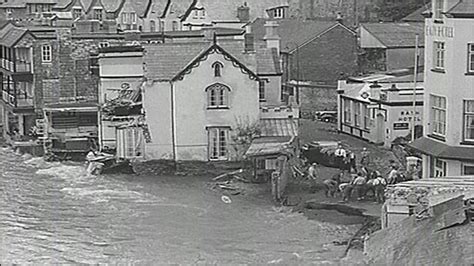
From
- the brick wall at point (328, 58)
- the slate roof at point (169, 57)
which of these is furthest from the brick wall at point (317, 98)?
the slate roof at point (169, 57)

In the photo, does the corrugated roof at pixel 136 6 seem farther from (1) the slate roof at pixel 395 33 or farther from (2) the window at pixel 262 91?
(2) the window at pixel 262 91

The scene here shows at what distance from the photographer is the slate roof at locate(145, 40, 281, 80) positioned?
1313 inches

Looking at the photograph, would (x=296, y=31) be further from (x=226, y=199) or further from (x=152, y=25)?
(x=226, y=199)

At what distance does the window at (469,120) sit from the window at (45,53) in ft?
73.1

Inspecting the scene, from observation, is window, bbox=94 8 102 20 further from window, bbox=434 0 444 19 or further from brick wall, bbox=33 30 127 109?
window, bbox=434 0 444 19

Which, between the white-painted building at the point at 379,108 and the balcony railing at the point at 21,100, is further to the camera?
the balcony railing at the point at 21,100

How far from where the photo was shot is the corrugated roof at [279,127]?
110ft

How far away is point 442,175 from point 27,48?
913 inches

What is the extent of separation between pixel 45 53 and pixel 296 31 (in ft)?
44.2

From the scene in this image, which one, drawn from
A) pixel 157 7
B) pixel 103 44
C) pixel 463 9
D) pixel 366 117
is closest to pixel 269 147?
pixel 366 117

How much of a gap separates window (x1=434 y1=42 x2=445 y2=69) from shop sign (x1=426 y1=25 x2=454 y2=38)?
0.85ft

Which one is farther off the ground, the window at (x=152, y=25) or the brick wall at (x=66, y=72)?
the window at (x=152, y=25)

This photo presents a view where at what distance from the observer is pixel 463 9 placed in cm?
2469

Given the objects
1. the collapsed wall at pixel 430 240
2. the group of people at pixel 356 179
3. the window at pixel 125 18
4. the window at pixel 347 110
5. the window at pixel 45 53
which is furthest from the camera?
the window at pixel 125 18
